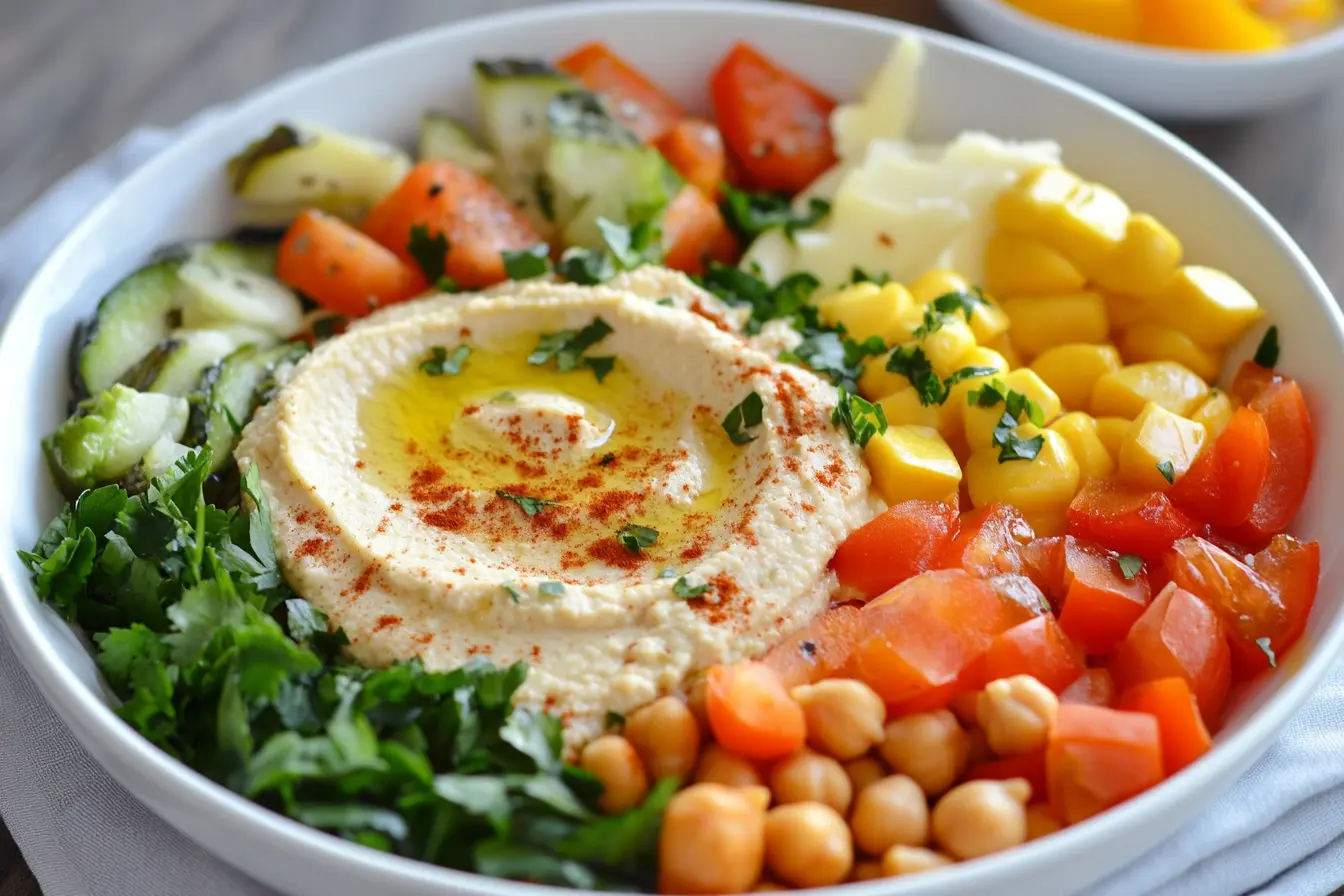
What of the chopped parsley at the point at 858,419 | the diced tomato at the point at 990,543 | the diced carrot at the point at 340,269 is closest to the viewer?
the diced tomato at the point at 990,543

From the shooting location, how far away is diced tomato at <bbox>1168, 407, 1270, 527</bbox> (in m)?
3.77

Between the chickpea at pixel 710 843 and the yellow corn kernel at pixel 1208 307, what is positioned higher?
the yellow corn kernel at pixel 1208 307

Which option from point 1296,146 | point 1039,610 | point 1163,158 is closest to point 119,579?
point 1039,610

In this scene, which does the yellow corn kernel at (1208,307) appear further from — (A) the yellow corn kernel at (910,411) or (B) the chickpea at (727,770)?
(B) the chickpea at (727,770)

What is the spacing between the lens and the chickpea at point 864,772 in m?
3.21

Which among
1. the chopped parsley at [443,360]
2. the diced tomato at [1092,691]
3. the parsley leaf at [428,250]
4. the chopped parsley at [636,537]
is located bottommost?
the diced tomato at [1092,691]

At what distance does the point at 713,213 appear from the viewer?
5.07m

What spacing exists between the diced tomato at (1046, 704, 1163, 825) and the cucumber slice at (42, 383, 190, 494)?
2.81 metres

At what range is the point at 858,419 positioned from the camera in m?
3.98

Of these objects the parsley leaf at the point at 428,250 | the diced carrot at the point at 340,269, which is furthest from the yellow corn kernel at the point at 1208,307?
the diced carrot at the point at 340,269

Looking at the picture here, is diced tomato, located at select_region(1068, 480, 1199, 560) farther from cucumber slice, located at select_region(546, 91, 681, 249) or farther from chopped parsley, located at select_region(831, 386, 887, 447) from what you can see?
cucumber slice, located at select_region(546, 91, 681, 249)

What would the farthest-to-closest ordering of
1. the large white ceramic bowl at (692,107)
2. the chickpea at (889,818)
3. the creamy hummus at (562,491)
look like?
the creamy hummus at (562,491) → the chickpea at (889,818) → the large white ceramic bowl at (692,107)

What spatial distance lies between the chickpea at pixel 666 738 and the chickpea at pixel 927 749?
489 mm

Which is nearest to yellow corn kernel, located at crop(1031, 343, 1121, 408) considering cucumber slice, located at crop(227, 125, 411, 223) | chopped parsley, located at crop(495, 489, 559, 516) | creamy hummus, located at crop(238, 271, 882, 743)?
creamy hummus, located at crop(238, 271, 882, 743)
